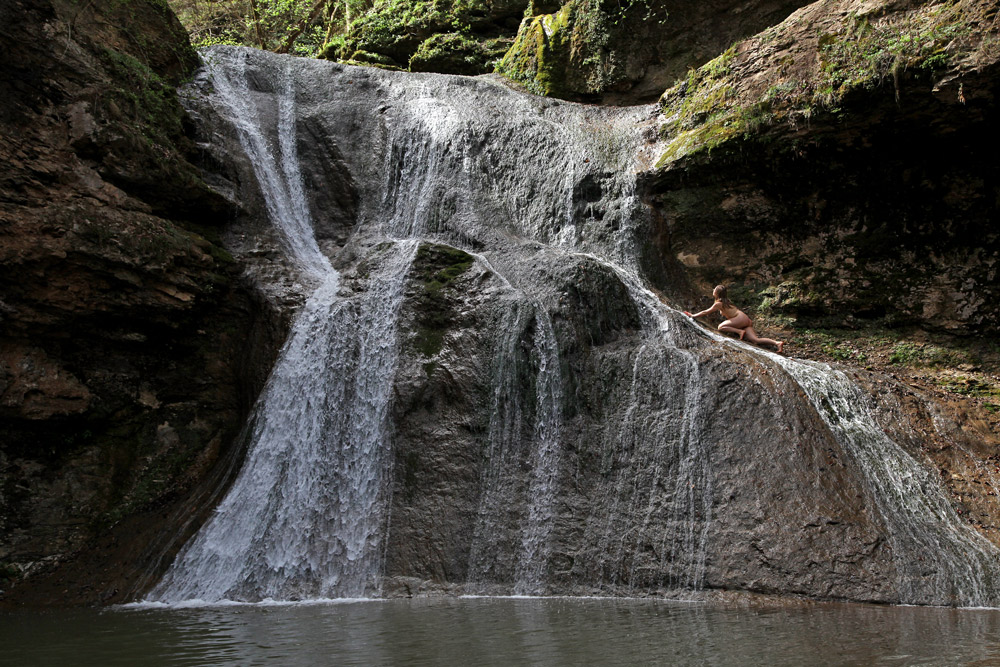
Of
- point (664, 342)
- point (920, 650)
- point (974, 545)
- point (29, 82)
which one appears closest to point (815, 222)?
point (664, 342)

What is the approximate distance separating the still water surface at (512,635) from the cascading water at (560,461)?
0.77 meters

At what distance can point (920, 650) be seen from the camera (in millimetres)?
3654

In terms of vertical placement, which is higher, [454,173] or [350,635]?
[454,173]

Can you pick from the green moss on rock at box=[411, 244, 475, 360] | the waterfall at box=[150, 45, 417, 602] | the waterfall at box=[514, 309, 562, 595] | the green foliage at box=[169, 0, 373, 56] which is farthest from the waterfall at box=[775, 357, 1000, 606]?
the green foliage at box=[169, 0, 373, 56]

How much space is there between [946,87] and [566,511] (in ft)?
25.0

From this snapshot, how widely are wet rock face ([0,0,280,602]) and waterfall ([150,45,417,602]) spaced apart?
0.67 metres

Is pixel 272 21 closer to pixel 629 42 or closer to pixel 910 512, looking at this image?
pixel 629 42

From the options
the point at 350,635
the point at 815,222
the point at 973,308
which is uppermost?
the point at 815,222

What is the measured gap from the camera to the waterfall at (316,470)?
7.16 m

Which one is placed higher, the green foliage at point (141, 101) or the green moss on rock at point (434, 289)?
the green foliage at point (141, 101)

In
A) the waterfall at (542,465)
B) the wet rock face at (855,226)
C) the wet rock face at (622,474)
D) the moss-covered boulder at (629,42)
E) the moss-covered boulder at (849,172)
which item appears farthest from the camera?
the moss-covered boulder at (629,42)

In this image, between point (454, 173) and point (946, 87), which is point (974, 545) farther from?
point (454, 173)

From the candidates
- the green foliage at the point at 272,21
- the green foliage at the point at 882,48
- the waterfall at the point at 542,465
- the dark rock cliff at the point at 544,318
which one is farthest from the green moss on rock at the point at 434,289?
the green foliage at the point at 272,21

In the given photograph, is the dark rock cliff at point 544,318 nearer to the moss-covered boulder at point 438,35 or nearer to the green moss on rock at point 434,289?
the green moss on rock at point 434,289
